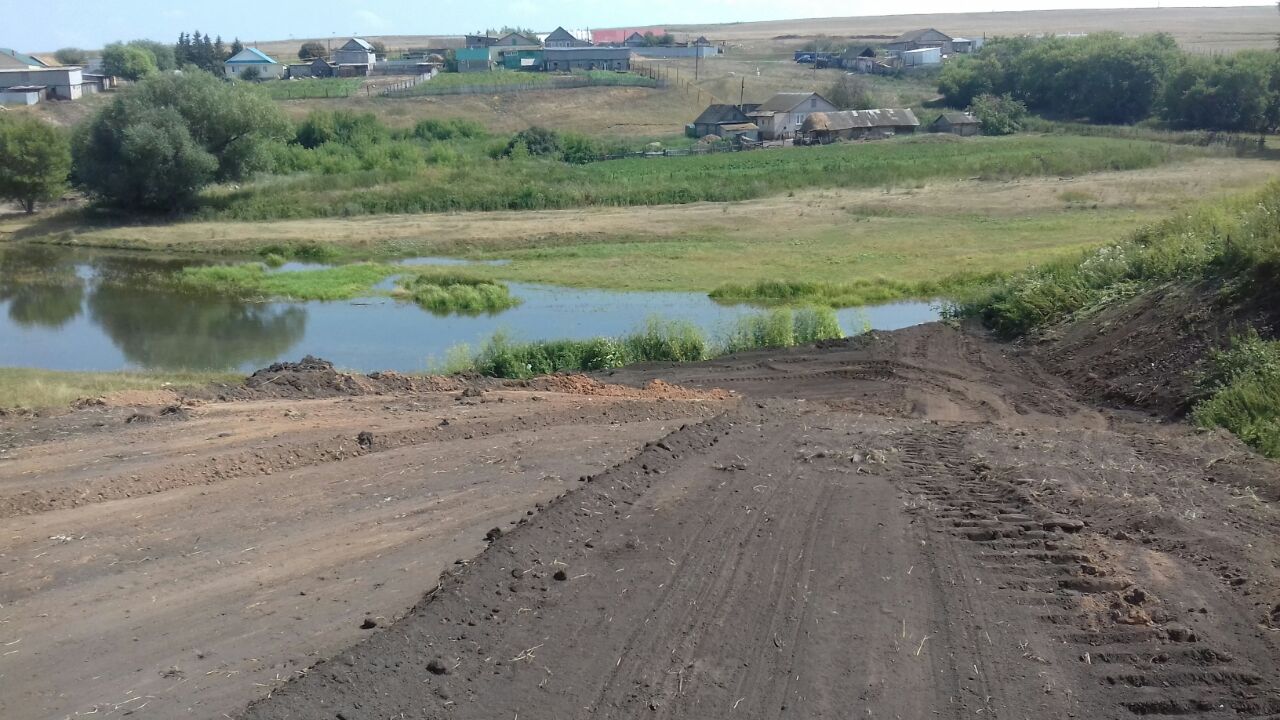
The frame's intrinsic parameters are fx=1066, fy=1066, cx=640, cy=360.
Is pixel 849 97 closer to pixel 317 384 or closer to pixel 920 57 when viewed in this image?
pixel 920 57

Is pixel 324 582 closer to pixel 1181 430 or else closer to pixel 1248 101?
pixel 1181 430

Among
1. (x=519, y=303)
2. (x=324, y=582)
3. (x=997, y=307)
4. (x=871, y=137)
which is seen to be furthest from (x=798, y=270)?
(x=871, y=137)

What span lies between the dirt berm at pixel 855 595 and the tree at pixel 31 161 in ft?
156

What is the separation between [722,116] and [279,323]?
55093 millimetres

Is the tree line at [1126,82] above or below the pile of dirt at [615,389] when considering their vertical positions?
above

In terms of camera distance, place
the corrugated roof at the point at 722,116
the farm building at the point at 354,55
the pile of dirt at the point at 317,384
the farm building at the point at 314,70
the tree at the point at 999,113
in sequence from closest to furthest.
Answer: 1. the pile of dirt at the point at 317,384
2. the tree at the point at 999,113
3. the corrugated roof at the point at 722,116
4. the farm building at the point at 314,70
5. the farm building at the point at 354,55

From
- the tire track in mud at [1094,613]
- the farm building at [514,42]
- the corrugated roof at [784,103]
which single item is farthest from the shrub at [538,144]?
the tire track in mud at [1094,613]

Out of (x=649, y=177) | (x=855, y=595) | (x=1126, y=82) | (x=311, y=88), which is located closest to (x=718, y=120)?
(x=649, y=177)

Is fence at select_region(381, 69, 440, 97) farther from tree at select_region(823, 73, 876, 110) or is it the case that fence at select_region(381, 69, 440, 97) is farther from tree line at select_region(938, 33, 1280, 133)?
tree line at select_region(938, 33, 1280, 133)

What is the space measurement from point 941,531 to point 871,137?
70521 mm

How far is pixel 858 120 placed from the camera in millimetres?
78188

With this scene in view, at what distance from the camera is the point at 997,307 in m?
25.2

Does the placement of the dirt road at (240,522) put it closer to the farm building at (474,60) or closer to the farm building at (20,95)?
the farm building at (20,95)

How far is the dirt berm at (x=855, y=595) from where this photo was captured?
316 inches
